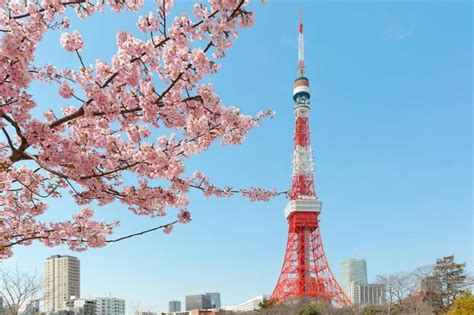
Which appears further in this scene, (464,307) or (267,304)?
(267,304)

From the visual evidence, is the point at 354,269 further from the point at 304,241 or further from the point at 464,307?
the point at 464,307

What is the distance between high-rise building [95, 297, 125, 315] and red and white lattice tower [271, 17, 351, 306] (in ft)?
127

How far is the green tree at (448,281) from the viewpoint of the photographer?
73.6 ft

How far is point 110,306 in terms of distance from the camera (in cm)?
6028

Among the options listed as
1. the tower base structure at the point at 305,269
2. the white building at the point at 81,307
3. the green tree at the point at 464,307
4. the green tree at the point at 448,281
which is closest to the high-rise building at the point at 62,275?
the white building at the point at 81,307

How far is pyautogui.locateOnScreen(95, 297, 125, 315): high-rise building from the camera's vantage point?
58.9 m

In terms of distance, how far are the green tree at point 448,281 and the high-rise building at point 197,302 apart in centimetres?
3461

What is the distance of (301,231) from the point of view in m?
28.9

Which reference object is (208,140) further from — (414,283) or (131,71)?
(414,283)

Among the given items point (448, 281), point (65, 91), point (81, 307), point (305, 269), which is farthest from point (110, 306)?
point (65, 91)

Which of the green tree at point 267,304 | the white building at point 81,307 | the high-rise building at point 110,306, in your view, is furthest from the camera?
the high-rise building at point 110,306

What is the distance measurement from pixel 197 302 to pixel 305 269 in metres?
29.2

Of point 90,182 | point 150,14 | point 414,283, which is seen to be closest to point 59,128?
point 90,182

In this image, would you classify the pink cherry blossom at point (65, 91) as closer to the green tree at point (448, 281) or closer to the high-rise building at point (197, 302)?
the green tree at point (448, 281)
